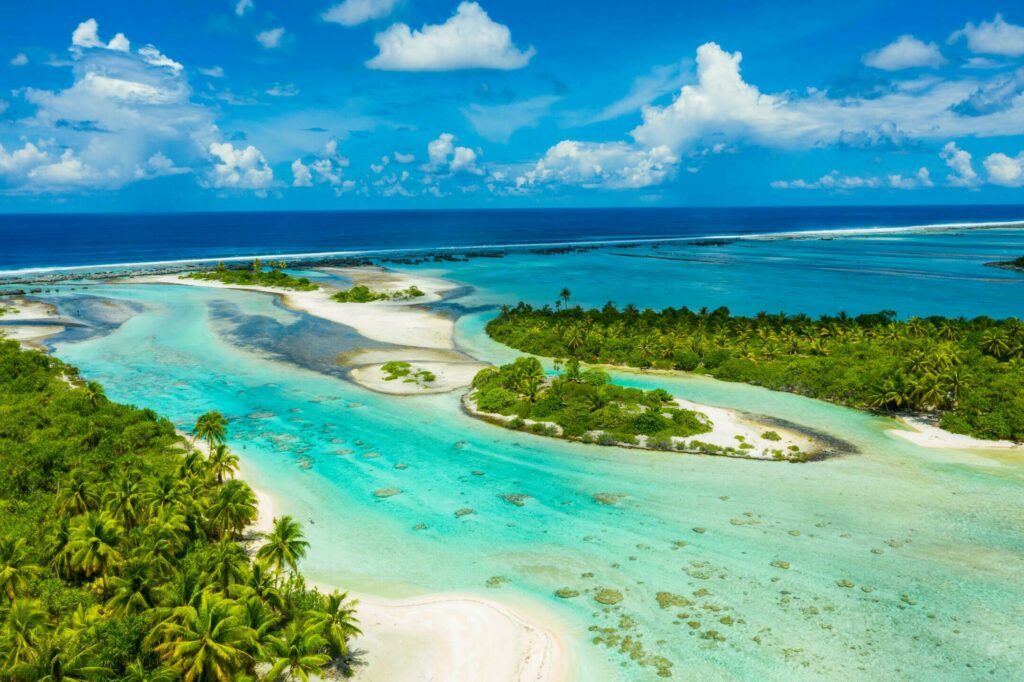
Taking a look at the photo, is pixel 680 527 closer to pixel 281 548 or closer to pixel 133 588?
pixel 281 548

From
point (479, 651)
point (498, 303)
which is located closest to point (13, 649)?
point (479, 651)

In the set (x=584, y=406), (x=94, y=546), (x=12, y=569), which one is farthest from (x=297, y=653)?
(x=584, y=406)

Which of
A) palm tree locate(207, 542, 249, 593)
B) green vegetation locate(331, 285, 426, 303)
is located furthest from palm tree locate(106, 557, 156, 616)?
green vegetation locate(331, 285, 426, 303)

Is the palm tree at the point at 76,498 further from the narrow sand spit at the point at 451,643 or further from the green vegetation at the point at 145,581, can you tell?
the narrow sand spit at the point at 451,643

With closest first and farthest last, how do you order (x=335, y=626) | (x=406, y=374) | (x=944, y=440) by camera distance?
1. (x=335, y=626)
2. (x=944, y=440)
3. (x=406, y=374)

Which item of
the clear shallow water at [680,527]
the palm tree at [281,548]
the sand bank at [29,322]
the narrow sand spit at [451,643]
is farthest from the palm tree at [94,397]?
the sand bank at [29,322]

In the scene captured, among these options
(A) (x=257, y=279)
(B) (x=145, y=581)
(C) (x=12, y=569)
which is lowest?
(B) (x=145, y=581)
